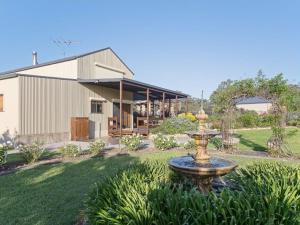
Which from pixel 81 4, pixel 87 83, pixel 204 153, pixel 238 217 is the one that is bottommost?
pixel 238 217

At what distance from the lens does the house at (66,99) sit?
12.8 meters

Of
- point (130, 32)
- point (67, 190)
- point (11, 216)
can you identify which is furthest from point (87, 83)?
point (11, 216)

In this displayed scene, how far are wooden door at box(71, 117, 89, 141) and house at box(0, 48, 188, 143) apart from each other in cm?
6

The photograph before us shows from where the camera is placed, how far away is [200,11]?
14.5m

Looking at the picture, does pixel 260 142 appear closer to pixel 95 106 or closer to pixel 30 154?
pixel 95 106

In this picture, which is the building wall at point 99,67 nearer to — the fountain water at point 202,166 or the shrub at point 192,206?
the fountain water at point 202,166

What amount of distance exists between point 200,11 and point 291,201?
44.3 feet

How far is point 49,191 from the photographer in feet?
18.2

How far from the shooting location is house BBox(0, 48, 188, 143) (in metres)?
12.8

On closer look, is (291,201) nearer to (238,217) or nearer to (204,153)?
(238,217)

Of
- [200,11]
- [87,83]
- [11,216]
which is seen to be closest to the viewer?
[11,216]

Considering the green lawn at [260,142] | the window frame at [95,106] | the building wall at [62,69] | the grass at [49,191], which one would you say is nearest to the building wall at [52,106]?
the window frame at [95,106]

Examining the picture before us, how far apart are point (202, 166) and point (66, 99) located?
1243 centimetres

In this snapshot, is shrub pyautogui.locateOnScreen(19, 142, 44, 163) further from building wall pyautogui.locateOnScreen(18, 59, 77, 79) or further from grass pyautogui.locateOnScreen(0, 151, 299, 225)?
building wall pyautogui.locateOnScreen(18, 59, 77, 79)
